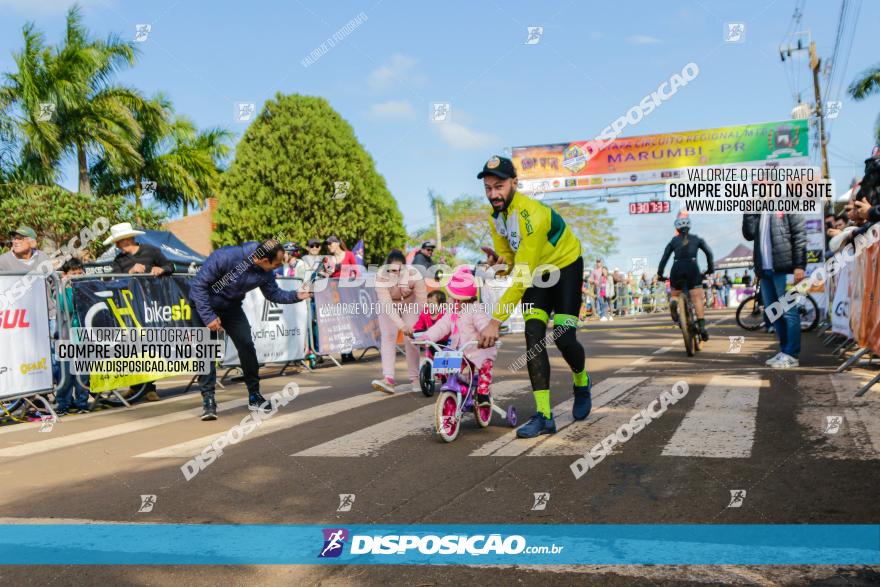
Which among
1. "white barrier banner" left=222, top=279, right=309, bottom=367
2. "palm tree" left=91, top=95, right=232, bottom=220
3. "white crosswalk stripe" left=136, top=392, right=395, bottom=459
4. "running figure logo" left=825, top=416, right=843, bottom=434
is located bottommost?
"white crosswalk stripe" left=136, top=392, right=395, bottom=459

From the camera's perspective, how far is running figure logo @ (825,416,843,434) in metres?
5.30

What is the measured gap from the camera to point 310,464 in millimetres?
5180

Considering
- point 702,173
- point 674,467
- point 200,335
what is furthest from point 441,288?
point 702,173

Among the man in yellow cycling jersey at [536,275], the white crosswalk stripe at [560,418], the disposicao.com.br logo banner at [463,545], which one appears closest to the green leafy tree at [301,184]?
the white crosswalk stripe at [560,418]

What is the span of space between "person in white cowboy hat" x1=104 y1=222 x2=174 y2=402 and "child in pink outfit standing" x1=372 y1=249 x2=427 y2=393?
3332mm

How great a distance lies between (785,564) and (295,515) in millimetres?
2407

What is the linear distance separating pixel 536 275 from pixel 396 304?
11.4ft

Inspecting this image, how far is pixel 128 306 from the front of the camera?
9672 millimetres

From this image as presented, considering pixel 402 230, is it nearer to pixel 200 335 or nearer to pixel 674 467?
pixel 200 335

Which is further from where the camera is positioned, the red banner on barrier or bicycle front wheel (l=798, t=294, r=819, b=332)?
bicycle front wheel (l=798, t=294, r=819, b=332)

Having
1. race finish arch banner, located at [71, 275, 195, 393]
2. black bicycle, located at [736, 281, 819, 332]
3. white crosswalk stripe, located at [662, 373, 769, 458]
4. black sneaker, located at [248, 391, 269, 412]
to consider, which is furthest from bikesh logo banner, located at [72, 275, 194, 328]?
black bicycle, located at [736, 281, 819, 332]

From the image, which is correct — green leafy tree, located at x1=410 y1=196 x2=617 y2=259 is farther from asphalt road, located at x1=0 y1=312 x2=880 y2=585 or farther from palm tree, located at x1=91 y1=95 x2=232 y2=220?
asphalt road, located at x1=0 y1=312 x2=880 y2=585

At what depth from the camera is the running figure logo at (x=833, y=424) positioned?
17.4 ft

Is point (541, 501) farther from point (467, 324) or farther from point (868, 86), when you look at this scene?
point (868, 86)
